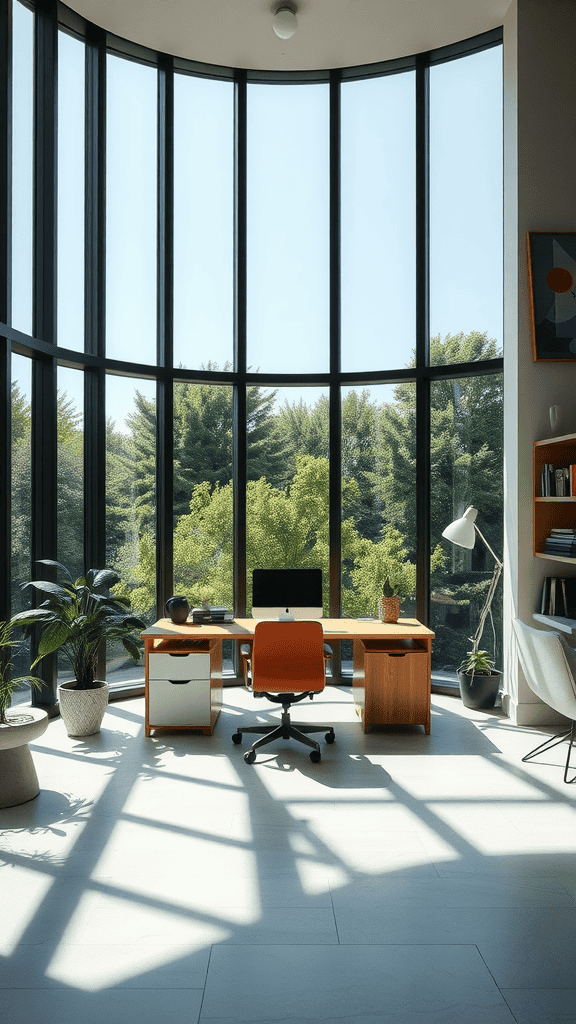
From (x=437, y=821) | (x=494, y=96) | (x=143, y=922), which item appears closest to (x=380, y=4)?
(x=494, y=96)

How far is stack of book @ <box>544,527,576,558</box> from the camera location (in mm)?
4488

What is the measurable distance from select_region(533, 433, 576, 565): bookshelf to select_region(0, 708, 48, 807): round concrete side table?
3354 mm

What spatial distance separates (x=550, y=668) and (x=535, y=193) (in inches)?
129

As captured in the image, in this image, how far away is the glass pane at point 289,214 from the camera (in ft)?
19.7

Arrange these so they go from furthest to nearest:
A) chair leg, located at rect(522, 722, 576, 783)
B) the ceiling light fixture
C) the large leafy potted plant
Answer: the ceiling light fixture
the large leafy potted plant
chair leg, located at rect(522, 722, 576, 783)

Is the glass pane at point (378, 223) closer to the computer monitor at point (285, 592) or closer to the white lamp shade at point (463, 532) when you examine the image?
the white lamp shade at point (463, 532)

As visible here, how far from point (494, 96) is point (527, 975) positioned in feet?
18.6

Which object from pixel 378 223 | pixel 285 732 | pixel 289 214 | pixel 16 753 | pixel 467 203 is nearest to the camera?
pixel 16 753

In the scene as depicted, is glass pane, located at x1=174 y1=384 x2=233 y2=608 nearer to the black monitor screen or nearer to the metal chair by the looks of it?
the black monitor screen

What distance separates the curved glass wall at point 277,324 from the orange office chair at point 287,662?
1713mm

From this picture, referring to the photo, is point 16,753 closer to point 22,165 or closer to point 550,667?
point 550,667

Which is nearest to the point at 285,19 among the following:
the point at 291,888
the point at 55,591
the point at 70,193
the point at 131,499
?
the point at 70,193

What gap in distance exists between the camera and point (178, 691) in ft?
15.3

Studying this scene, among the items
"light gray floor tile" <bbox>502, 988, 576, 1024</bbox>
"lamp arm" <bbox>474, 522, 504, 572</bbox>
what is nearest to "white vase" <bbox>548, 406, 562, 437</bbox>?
"lamp arm" <bbox>474, 522, 504, 572</bbox>
